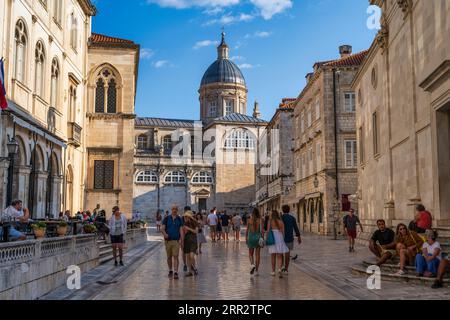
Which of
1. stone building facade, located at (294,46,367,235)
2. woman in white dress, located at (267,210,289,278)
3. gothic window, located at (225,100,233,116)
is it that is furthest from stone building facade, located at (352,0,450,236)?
gothic window, located at (225,100,233,116)

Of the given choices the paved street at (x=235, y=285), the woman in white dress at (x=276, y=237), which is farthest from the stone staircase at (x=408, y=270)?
the woman in white dress at (x=276, y=237)

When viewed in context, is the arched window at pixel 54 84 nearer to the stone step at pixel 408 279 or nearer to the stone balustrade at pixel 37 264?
the stone balustrade at pixel 37 264

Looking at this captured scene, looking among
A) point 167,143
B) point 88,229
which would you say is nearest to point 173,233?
point 88,229

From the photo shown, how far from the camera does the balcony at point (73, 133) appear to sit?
31.2 m

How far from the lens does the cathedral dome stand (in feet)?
287

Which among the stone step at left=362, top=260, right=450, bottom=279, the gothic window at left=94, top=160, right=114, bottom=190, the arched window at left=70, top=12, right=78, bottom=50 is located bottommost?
the stone step at left=362, top=260, right=450, bottom=279

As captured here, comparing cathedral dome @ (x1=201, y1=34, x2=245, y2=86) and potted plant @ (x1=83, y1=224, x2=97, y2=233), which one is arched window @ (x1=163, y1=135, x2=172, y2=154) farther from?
potted plant @ (x1=83, y1=224, x2=97, y2=233)

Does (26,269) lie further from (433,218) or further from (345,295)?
(433,218)

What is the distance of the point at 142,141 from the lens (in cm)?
7888

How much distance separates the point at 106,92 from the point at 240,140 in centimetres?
3974

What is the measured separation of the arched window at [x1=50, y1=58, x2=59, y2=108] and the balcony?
273cm

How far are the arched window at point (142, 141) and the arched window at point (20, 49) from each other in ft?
180

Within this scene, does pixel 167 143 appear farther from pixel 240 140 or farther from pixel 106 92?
pixel 106 92
